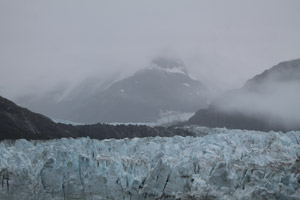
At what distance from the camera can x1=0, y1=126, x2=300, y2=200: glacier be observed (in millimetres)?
47594

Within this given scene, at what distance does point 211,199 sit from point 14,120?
48948 mm

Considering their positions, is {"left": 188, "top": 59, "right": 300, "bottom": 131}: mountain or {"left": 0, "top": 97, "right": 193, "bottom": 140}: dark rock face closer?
{"left": 0, "top": 97, "right": 193, "bottom": 140}: dark rock face

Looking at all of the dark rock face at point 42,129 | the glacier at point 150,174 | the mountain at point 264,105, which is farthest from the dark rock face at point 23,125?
the mountain at point 264,105

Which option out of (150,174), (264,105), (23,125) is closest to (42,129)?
(23,125)

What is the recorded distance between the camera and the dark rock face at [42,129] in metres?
75.8

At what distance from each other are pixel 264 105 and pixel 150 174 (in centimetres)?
10115

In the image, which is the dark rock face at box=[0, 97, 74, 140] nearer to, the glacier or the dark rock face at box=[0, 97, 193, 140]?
the dark rock face at box=[0, 97, 193, 140]

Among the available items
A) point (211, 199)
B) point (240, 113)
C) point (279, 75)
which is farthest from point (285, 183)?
point (279, 75)

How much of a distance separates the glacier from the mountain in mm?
78339

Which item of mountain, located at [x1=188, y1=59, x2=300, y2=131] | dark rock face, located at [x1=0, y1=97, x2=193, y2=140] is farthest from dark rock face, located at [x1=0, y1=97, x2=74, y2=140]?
mountain, located at [x1=188, y1=59, x2=300, y2=131]

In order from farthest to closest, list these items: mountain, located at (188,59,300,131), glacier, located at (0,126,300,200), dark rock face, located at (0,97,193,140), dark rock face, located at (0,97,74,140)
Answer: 1. mountain, located at (188,59,300,131)
2. dark rock face, located at (0,97,193,140)
3. dark rock face, located at (0,97,74,140)
4. glacier, located at (0,126,300,200)

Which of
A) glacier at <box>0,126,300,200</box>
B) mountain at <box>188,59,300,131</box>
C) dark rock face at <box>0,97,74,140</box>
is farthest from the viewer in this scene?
mountain at <box>188,59,300,131</box>

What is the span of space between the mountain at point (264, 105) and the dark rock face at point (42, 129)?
131 ft

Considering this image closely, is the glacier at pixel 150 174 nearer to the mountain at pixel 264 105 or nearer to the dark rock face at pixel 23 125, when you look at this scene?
the dark rock face at pixel 23 125
